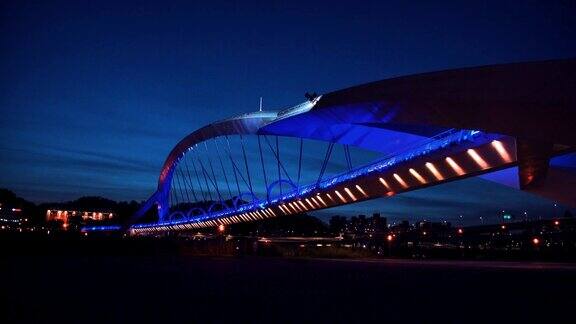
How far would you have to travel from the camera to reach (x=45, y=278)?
46.9ft

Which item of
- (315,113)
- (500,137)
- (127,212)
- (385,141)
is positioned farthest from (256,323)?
(127,212)

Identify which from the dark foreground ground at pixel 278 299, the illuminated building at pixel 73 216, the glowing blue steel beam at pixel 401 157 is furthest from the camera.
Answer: the illuminated building at pixel 73 216

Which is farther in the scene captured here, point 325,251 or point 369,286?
point 325,251

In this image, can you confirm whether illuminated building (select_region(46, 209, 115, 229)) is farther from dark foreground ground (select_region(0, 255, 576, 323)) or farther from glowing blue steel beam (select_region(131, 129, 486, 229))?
dark foreground ground (select_region(0, 255, 576, 323))

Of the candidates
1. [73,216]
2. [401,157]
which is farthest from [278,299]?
[73,216]

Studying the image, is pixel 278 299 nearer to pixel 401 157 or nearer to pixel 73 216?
pixel 401 157

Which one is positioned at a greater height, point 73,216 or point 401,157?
point 73,216

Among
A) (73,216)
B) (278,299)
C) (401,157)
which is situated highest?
(73,216)

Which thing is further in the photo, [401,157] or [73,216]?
[73,216]

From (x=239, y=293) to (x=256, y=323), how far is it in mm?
3806

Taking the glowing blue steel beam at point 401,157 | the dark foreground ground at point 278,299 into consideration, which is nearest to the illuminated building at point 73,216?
the glowing blue steel beam at point 401,157

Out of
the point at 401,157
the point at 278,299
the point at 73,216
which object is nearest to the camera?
the point at 278,299

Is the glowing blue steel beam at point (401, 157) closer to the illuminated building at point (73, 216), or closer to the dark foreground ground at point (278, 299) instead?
the dark foreground ground at point (278, 299)

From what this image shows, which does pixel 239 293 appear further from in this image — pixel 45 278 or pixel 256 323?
pixel 45 278
